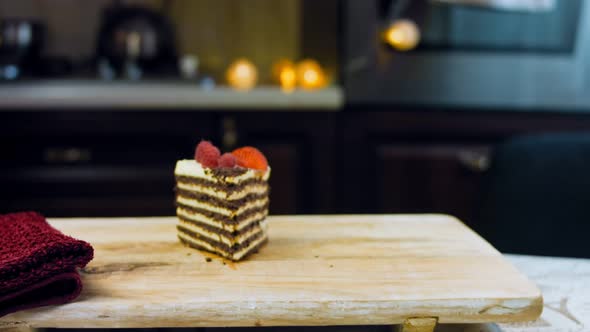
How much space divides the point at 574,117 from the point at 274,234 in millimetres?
1410

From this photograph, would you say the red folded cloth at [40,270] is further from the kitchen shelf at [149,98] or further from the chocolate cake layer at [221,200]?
the kitchen shelf at [149,98]

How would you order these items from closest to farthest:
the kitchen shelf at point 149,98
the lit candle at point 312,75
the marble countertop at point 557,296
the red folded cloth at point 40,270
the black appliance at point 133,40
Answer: the red folded cloth at point 40,270 → the marble countertop at point 557,296 → the kitchen shelf at point 149,98 → the lit candle at point 312,75 → the black appliance at point 133,40

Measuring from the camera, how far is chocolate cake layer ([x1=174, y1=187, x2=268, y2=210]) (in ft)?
2.95

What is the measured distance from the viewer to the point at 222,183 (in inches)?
35.4

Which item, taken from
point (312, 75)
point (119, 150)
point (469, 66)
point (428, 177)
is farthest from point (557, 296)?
point (119, 150)

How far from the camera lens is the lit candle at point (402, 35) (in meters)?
1.95

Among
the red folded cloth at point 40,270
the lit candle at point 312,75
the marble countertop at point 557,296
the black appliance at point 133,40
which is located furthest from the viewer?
the black appliance at point 133,40

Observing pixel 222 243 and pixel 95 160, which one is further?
pixel 95 160

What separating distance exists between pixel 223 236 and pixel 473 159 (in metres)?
1.30

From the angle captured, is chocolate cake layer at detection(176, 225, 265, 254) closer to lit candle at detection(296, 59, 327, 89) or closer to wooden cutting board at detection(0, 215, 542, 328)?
wooden cutting board at detection(0, 215, 542, 328)

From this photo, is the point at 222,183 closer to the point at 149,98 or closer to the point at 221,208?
the point at 221,208

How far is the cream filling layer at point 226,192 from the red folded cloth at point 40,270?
21 cm

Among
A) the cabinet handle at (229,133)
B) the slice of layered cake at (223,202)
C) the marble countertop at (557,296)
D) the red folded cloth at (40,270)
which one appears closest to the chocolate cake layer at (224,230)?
the slice of layered cake at (223,202)

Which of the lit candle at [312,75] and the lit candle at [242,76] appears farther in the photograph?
the lit candle at [242,76]
